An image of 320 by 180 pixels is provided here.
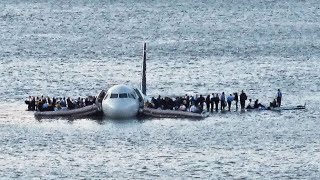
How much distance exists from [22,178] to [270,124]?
30.0m

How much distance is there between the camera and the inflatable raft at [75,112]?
449 ft

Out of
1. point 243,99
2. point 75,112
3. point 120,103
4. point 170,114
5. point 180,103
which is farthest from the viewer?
point 243,99

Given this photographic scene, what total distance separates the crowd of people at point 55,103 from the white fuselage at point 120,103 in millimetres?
3418

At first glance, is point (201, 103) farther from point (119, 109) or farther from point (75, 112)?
point (75, 112)

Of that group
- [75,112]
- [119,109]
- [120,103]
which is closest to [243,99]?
[120,103]

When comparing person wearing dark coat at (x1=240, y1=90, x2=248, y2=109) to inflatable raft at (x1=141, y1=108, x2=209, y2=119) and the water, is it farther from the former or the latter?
inflatable raft at (x1=141, y1=108, x2=209, y2=119)

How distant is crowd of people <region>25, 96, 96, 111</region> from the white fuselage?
342 cm

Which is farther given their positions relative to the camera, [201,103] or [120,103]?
[201,103]

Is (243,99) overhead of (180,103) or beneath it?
overhead

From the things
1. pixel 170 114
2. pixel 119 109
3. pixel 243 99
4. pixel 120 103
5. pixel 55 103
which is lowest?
pixel 170 114

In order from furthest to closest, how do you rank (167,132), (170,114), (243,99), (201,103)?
(243,99) → (201,103) → (170,114) → (167,132)

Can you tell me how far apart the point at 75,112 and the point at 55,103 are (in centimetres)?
361

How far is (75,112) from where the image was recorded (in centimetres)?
Result: 13712

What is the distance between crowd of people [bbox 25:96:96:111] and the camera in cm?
13862
